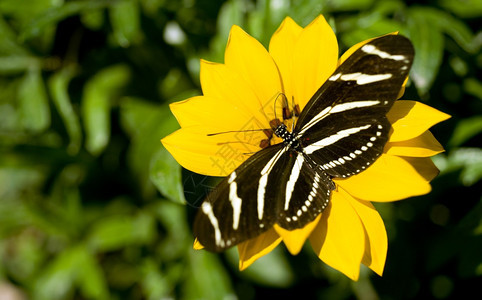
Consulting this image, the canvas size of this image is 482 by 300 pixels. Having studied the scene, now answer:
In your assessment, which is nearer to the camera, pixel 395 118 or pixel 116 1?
pixel 395 118

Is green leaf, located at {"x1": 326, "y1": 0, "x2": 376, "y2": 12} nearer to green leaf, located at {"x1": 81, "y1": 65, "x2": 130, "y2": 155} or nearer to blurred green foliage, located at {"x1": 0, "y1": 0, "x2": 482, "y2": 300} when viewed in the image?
blurred green foliage, located at {"x1": 0, "y1": 0, "x2": 482, "y2": 300}

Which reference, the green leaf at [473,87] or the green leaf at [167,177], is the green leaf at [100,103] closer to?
the green leaf at [167,177]

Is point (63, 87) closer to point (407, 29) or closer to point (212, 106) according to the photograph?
point (212, 106)

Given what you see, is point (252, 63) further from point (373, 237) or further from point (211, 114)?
point (373, 237)

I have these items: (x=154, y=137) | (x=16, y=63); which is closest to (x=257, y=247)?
(x=154, y=137)

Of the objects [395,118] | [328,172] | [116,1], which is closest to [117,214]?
[116,1]

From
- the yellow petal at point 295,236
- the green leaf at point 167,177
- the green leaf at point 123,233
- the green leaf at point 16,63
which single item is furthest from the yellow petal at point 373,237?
the green leaf at point 16,63
